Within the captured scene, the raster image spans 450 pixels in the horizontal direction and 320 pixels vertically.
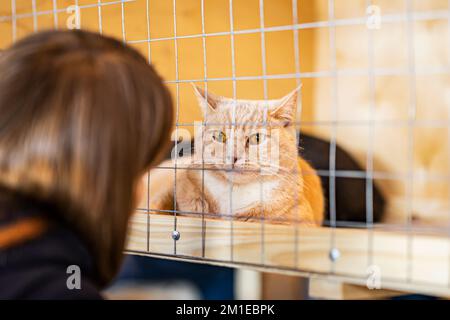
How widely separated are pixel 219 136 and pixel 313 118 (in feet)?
5.00

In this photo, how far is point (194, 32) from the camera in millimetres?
1492

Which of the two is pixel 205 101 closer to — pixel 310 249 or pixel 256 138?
pixel 256 138

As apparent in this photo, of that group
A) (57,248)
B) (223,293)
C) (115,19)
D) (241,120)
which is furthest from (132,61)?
(223,293)

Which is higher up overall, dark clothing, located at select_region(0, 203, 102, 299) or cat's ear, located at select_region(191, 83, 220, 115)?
cat's ear, located at select_region(191, 83, 220, 115)

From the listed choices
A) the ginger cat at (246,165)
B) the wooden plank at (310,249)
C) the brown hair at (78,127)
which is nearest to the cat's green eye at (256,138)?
the ginger cat at (246,165)

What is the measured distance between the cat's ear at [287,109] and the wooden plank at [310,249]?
0.26 m

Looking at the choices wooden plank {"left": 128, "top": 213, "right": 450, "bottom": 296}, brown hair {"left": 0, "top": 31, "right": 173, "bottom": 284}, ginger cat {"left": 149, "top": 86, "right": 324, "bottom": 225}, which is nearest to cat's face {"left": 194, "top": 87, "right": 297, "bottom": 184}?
ginger cat {"left": 149, "top": 86, "right": 324, "bottom": 225}

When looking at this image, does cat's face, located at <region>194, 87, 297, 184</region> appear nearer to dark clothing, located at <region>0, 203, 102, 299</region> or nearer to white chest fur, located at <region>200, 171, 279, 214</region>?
white chest fur, located at <region>200, 171, 279, 214</region>

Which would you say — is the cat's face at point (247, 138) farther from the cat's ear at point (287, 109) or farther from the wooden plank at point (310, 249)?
the wooden plank at point (310, 249)

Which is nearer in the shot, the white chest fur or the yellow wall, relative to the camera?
the white chest fur

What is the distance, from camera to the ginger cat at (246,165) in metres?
0.84

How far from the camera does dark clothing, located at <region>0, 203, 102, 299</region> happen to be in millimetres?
482

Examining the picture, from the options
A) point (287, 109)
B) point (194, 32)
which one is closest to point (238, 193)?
point (287, 109)
